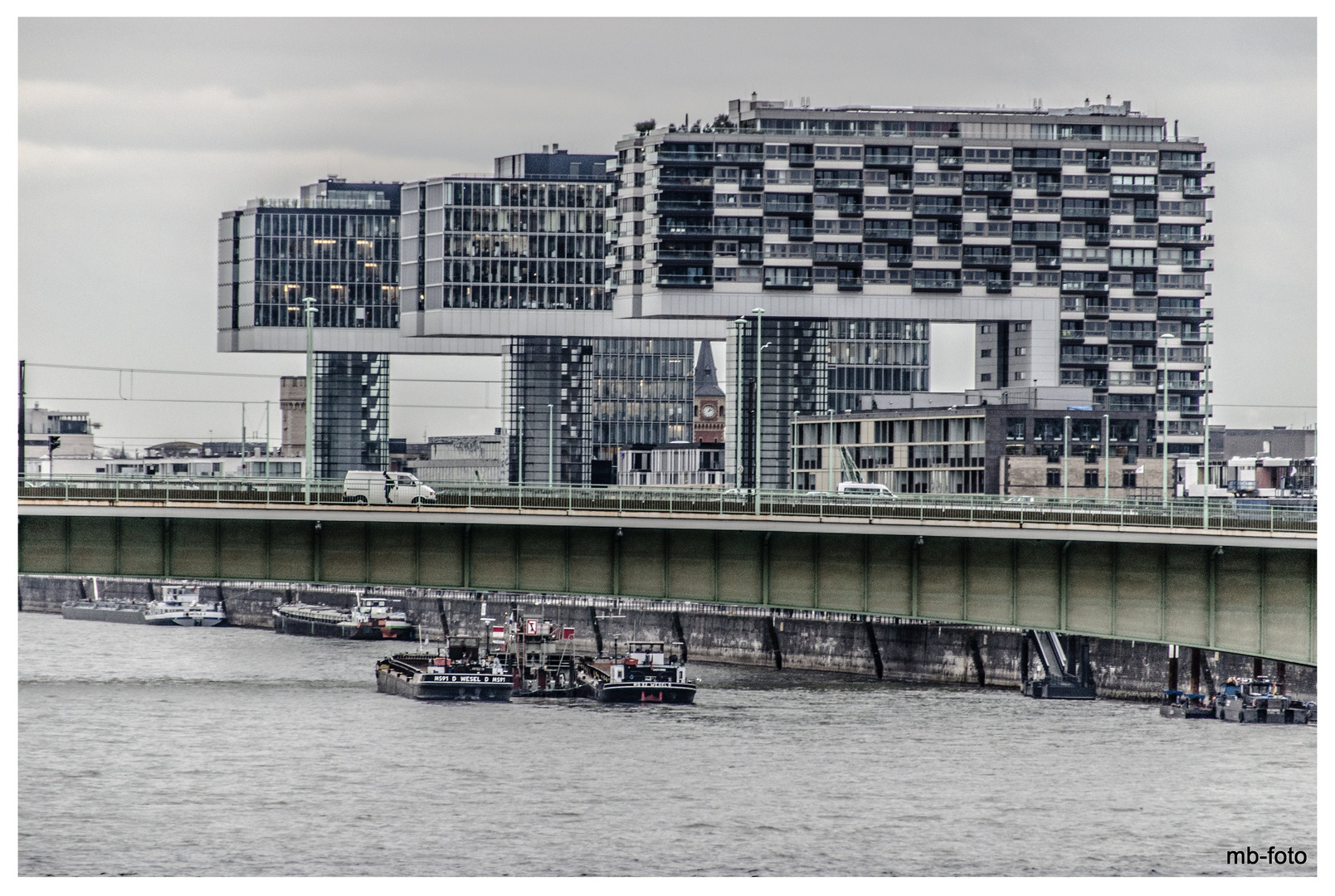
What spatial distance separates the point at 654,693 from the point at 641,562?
1610 inches

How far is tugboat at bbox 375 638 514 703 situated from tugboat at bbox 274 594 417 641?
48.6m

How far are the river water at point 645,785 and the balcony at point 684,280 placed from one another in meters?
63.8

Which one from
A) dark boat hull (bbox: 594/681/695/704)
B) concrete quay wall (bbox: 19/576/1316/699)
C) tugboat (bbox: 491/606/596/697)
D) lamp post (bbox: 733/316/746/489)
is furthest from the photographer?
lamp post (bbox: 733/316/746/489)

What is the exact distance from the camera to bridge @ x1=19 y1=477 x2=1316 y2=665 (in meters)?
69.6

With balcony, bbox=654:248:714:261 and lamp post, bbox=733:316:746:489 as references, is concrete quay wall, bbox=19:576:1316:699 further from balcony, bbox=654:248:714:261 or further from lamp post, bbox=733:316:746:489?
balcony, bbox=654:248:714:261

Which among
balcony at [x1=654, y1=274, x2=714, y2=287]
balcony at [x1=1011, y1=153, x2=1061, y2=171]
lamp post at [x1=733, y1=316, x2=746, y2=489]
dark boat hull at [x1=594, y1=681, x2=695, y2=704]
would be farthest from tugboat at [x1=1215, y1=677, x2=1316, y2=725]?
A: balcony at [x1=1011, y1=153, x2=1061, y2=171]

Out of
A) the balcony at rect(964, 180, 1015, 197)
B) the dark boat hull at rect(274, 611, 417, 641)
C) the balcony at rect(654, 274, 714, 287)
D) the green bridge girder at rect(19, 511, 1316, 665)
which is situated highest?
the balcony at rect(964, 180, 1015, 197)

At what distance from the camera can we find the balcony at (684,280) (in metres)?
175

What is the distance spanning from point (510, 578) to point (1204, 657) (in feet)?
170

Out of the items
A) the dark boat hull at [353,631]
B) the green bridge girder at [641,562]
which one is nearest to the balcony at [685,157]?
the dark boat hull at [353,631]

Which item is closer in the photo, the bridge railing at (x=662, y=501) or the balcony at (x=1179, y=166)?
the bridge railing at (x=662, y=501)

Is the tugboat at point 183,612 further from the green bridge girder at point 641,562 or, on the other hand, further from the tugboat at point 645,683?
the green bridge girder at point 641,562

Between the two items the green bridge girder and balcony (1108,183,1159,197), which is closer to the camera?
the green bridge girder

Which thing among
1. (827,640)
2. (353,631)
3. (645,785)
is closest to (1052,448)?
(827,640)
